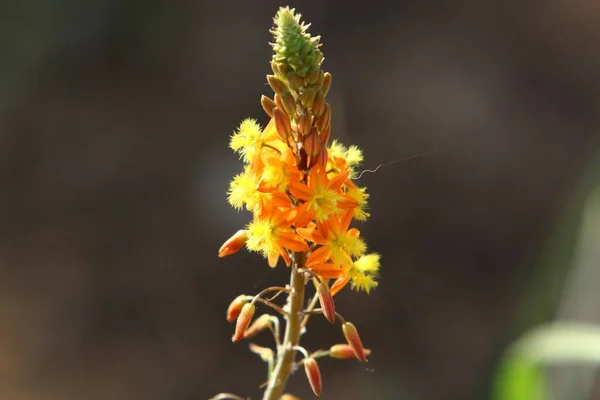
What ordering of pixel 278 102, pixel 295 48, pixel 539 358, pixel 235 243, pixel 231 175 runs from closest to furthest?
pixel 295 48 < pixel 278 102 < pixel 235 243 < pixel 539 358 < pixel 231 175

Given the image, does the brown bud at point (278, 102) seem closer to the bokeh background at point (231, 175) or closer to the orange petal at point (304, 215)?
the orange petal at point (304, 215)

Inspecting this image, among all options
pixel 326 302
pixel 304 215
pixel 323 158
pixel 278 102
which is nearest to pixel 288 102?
pixel 278 102

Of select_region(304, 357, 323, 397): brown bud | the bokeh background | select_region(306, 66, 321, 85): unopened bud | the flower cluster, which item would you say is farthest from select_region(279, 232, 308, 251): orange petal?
the bokeh background

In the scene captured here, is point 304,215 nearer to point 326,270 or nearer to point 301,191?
point 301,191

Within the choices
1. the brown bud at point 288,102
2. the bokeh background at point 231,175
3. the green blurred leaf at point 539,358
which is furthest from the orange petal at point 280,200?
the bokeh background at point 231,175

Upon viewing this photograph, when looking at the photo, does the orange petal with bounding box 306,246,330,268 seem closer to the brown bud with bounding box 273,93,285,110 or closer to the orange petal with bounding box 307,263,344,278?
the orange petal with bounding box 307,263,344,278
